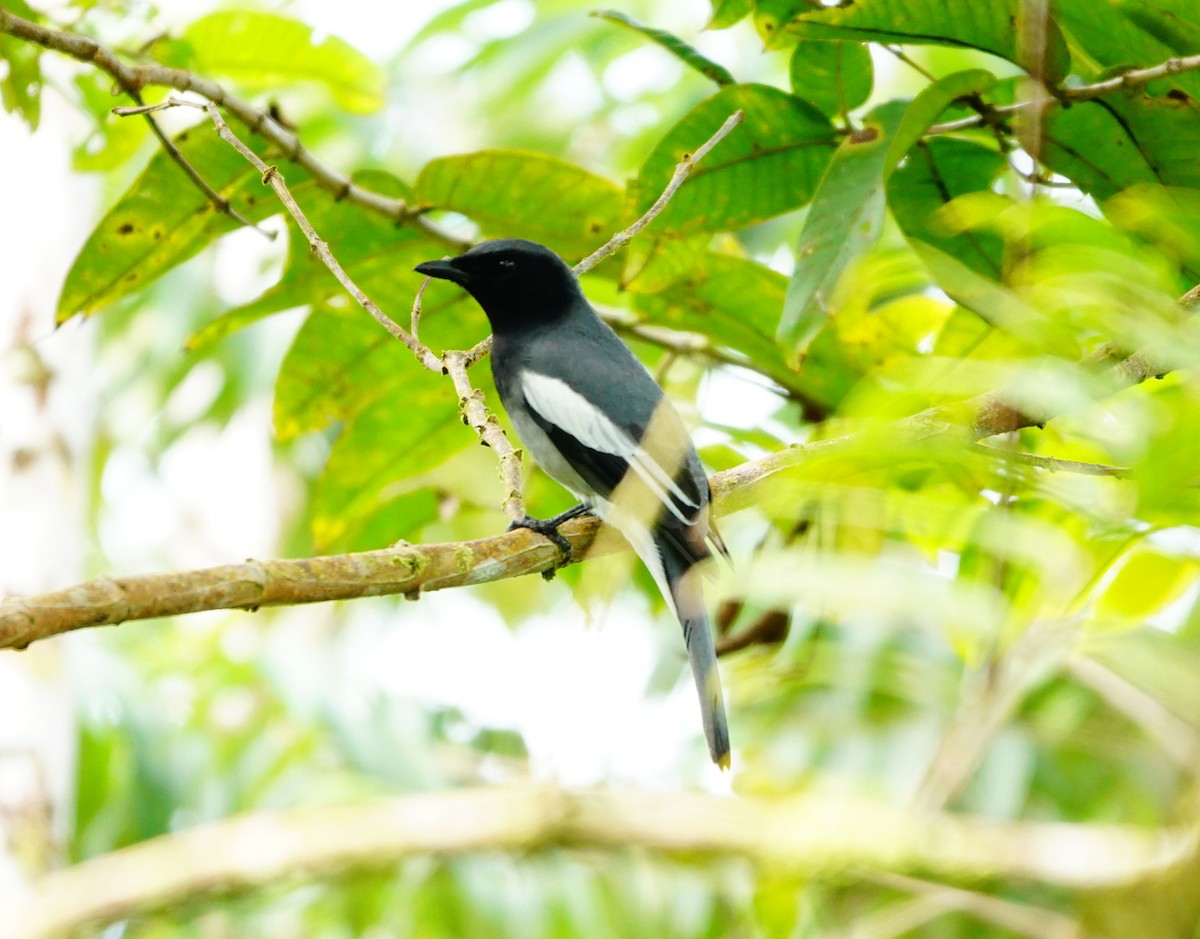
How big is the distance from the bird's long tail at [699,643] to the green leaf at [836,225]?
0.75 m

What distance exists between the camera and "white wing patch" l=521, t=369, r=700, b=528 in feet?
10.9

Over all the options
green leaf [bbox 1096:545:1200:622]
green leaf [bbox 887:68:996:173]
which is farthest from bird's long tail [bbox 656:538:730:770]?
green leaf [bbox 1096:545:1200:622]

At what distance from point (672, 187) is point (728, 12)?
42 cm

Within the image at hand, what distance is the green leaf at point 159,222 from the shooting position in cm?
310

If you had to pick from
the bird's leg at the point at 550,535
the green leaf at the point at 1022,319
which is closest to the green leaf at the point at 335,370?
the bird's leg at the point at 550,535

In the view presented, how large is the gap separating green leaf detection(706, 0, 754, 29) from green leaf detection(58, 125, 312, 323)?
43.3 inches

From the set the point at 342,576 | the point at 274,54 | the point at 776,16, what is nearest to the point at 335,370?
the point at 274,54

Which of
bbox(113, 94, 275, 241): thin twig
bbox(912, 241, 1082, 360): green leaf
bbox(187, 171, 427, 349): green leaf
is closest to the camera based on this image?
bbox(912, 241, 1082, 360): green leaf

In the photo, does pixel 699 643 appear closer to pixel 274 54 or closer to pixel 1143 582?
pixel 274 54

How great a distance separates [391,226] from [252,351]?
20.6ft

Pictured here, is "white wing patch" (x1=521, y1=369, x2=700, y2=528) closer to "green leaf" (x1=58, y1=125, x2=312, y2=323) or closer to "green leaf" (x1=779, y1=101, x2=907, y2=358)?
"green leaf" (x1=779, y1=101, x2=907, y2=358)

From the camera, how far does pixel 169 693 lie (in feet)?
29.6

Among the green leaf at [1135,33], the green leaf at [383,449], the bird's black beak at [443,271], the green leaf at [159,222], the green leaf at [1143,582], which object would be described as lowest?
the green leaf at [383,449]

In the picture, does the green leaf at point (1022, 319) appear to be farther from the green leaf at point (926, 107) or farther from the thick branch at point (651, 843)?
the green leaf at point (926, 107)
